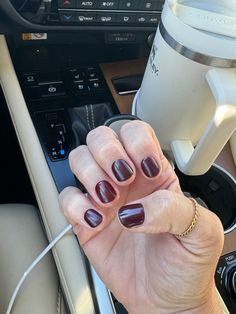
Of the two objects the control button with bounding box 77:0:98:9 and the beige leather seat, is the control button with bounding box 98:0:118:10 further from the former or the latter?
the beige leather seat

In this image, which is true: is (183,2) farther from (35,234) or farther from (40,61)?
(35,234)

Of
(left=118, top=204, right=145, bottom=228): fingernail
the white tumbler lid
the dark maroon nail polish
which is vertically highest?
the white tumbler lid

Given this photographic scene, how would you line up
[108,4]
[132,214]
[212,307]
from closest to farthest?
Answer: [132,214] → [212,307] → [108,4]

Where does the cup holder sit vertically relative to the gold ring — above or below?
below

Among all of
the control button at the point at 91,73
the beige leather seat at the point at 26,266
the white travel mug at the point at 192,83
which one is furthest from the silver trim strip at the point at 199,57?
the beige leather seat at the point at 26,266

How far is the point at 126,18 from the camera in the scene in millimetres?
646

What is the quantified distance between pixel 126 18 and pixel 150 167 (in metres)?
0.29

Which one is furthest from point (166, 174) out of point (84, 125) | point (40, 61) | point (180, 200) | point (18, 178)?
point (18, 178)

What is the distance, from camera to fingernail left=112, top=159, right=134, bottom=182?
44 centimetres

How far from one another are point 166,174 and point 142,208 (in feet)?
0.30

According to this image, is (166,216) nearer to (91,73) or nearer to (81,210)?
(81,210)

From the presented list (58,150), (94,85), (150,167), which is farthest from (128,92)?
(150,167)

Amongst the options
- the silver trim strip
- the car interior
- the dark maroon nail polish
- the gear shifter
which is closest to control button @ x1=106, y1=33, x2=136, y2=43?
the car interior

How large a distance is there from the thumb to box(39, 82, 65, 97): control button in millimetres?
297
